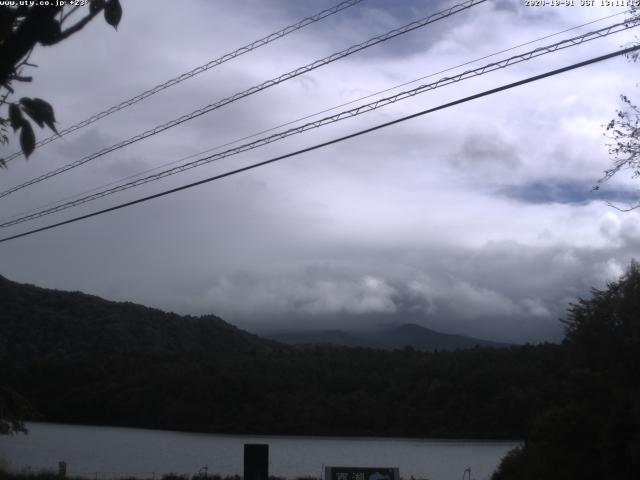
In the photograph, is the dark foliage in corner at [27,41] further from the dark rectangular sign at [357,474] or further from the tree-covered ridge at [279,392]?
the tree-covered ridge at [279,392]

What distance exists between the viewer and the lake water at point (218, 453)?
41.5 m

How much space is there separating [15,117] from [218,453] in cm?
4642

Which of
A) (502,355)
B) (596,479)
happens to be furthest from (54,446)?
(596,479)

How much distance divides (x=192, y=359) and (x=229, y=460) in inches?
1073

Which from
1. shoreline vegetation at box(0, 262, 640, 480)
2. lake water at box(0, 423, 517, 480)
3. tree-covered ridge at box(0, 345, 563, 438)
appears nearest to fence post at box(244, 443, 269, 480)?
lake water at box(0, 423, 517, 480)

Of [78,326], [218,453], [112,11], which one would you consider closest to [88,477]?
[218,453]

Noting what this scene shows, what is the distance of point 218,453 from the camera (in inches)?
1909

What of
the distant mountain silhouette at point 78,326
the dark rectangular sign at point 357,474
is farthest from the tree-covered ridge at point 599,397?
the distant mountain silhouette at point 78,326

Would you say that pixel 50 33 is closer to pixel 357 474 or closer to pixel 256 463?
pixel 357 474

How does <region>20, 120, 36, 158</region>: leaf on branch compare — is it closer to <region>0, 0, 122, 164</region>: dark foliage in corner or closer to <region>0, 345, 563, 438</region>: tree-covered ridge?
<region>0, 0, 122, 164</region>: dark foliage in corner

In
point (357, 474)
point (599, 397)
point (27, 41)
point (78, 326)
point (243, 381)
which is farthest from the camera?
point (78, 326)

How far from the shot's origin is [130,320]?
76.2 m

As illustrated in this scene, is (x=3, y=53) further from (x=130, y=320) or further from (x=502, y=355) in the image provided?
(x=130, y=320)

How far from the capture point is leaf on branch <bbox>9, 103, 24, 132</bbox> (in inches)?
163
